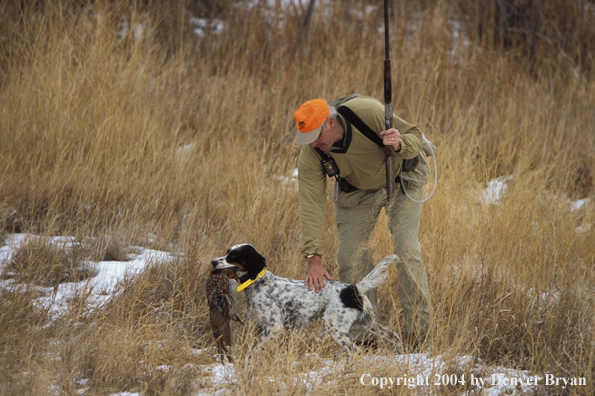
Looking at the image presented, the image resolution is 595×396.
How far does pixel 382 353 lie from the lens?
2645 millimetres

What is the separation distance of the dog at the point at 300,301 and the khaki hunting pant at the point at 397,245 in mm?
157

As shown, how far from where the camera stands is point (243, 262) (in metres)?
2.62

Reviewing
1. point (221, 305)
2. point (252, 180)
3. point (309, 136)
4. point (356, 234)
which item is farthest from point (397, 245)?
point (252, 180)

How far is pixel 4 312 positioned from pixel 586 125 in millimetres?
6649

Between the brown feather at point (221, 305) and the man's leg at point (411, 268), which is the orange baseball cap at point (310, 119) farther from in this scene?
the brown feather at point (221, 305)

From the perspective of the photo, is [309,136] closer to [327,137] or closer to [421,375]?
[327,137]

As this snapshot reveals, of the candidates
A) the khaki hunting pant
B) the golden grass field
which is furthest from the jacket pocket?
the golden grass field

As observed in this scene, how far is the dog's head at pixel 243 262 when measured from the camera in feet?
8.49

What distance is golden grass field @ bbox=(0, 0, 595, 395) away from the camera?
102 inches

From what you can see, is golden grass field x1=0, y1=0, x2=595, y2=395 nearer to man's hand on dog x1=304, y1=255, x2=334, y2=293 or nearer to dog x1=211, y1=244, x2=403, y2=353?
dog x1=211, y1=244, x2=403, y2=353

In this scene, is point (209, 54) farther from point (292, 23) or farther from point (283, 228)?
point (283, 228)

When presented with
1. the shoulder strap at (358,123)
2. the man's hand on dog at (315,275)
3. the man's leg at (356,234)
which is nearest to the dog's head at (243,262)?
the man's hand on dog at (315,275)

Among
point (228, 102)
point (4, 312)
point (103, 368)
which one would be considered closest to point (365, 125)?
point (103, 368)

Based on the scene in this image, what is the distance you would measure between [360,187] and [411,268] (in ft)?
1.95
